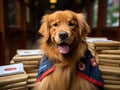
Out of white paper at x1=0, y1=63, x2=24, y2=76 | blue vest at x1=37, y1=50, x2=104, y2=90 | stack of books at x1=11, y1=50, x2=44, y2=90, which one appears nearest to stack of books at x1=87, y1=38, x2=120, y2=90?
blue vest at x1=37, y1=50, x2=104, y2=90

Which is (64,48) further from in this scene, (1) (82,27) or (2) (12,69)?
(2) (12,69)

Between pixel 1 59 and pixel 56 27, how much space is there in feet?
5.22

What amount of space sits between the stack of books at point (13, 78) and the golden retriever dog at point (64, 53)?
0.79 ft

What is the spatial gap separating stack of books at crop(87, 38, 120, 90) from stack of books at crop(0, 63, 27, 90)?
759 millimetres

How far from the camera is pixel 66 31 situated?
1762 millimetres

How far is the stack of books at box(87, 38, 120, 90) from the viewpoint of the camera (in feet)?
7.45

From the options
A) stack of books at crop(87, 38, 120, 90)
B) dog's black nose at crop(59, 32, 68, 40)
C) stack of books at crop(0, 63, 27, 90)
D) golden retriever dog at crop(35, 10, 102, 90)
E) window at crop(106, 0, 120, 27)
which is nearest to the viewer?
dog's black nose at crop(59, 32, 68, 40)

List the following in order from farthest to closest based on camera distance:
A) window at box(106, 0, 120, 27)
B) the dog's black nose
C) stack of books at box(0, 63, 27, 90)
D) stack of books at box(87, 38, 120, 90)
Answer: window at box(106, 0, 120, 27), stack of books at box(87, 38, 120, 90), stack of books at box(0, 63, 27, 90), the dog's black nose

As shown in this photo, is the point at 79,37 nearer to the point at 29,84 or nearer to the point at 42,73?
the point at 42,73

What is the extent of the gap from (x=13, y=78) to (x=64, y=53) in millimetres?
572

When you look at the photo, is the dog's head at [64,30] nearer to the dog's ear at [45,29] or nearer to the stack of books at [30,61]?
the dog's ear at [45,29]

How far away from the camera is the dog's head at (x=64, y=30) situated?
5.85ft

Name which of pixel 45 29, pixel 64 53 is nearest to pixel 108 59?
pixel 64 53

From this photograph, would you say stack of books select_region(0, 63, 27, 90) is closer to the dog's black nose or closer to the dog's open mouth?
the dog's open mouth
